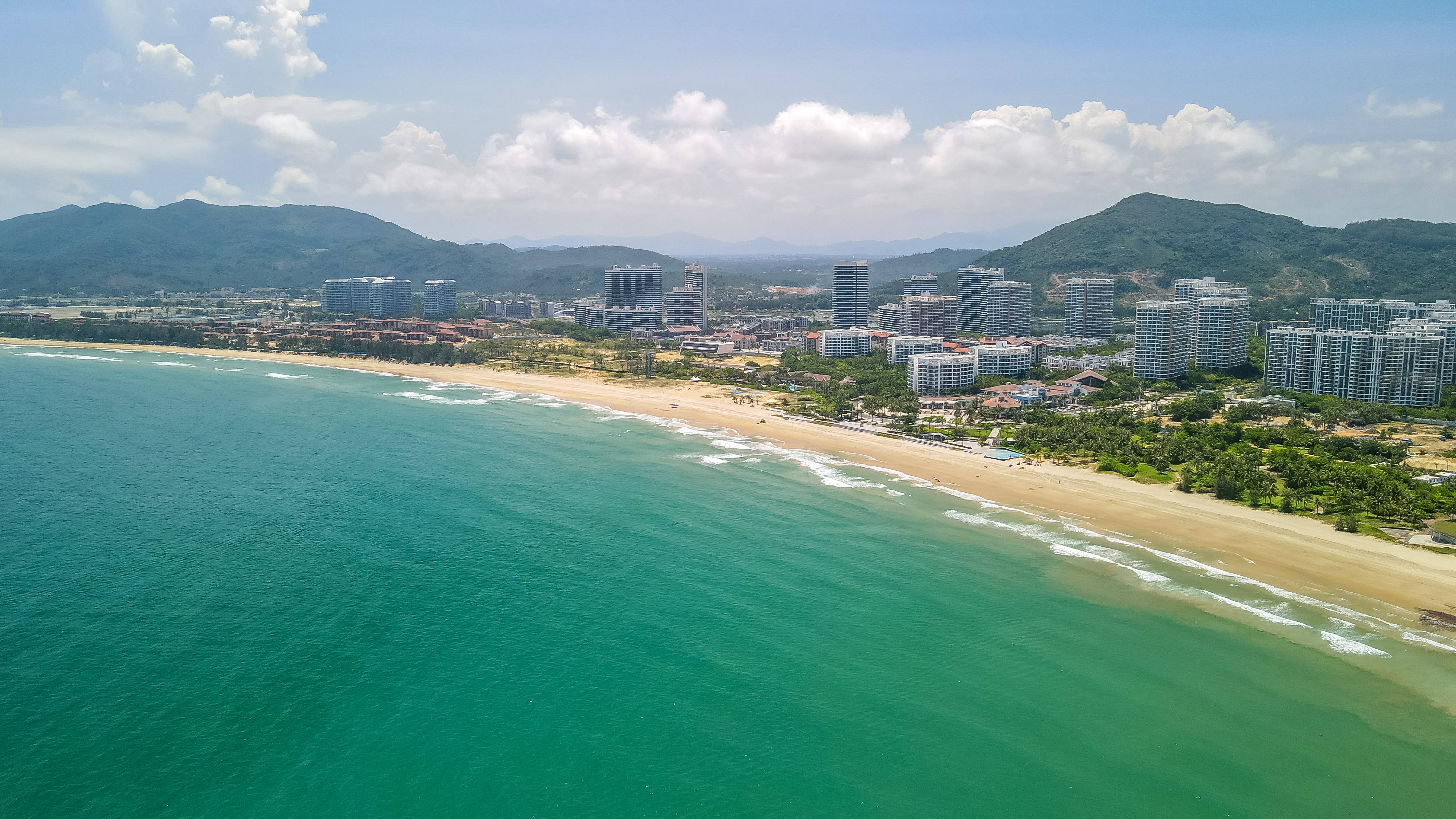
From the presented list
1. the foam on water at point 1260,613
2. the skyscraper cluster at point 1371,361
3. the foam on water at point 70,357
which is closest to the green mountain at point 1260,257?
the skyscraper cluster at point 1371,361

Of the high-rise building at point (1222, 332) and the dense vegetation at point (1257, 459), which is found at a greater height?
the high-rise building at point (1222, 332)

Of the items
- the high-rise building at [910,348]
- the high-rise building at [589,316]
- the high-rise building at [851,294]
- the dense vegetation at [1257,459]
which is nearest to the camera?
the dense vegetation at [1257,459]

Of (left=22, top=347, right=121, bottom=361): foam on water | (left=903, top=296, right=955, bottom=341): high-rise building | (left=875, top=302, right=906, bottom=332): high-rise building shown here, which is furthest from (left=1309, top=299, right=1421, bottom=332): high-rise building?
(left=22, top=347, right=121, bottom=361): foam on water

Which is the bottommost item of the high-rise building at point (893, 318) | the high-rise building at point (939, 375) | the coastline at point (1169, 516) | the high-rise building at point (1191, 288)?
the coastline at point (1169, 516)

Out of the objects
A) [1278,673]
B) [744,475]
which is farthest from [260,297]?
[1278,673]

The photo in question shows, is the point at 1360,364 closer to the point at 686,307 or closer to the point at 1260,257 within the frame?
the point at 686,307

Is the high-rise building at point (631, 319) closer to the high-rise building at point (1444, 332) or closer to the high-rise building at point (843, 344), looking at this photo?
the high-rise building at point (843, 344)

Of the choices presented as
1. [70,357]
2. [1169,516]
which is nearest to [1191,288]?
[1169,516]
